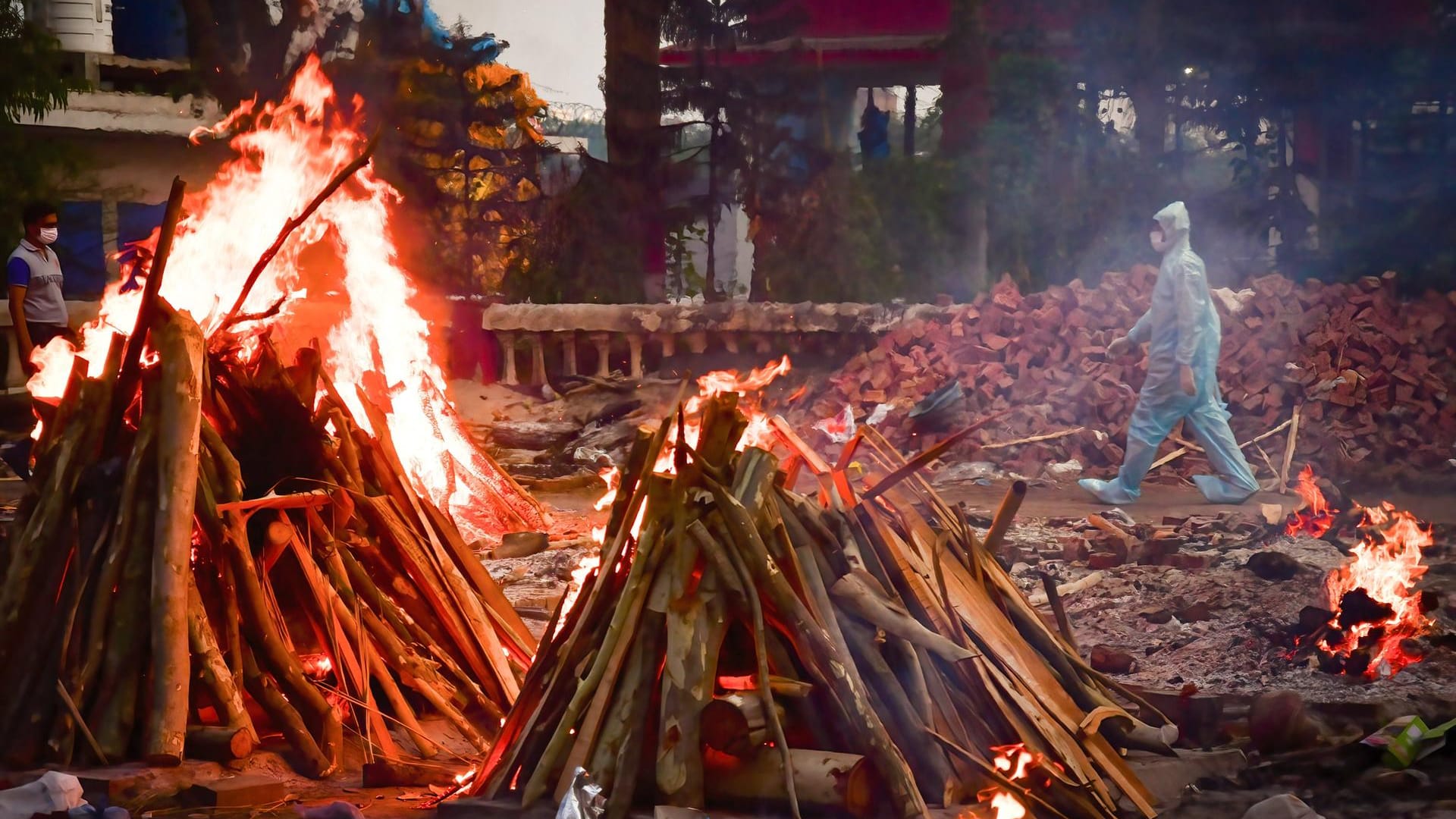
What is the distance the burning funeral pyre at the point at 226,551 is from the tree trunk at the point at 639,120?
36.7ft

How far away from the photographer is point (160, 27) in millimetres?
16656

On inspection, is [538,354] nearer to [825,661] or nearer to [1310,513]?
[1310,513]

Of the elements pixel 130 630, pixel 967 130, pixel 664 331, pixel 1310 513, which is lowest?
pixel 1310 513

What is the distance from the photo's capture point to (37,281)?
866 cm

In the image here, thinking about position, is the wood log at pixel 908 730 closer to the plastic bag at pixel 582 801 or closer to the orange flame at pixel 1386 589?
the plastic bag at pixel 582 801

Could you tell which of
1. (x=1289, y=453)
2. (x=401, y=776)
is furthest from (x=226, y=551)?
(x=1289, y=453)

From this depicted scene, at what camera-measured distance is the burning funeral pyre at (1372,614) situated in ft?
18.6

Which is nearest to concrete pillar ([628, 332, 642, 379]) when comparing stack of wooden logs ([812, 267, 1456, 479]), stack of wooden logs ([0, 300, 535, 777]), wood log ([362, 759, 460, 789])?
stack of wooden logs ([812, 267, 1456, 479])

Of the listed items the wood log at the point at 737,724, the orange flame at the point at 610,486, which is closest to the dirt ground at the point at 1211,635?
the wood log at the point at 737,724

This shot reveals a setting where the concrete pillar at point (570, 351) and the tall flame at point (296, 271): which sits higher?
the tall flame at point (296, 271)

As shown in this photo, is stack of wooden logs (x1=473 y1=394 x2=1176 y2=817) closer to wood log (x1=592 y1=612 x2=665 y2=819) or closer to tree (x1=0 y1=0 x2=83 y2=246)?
wood log (x1=592 y1=612 x2=665 y2=819)

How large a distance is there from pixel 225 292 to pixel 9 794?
2.12 m

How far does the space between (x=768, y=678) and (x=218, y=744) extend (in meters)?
1.78

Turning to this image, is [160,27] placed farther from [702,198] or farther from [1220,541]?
[1220,541]
